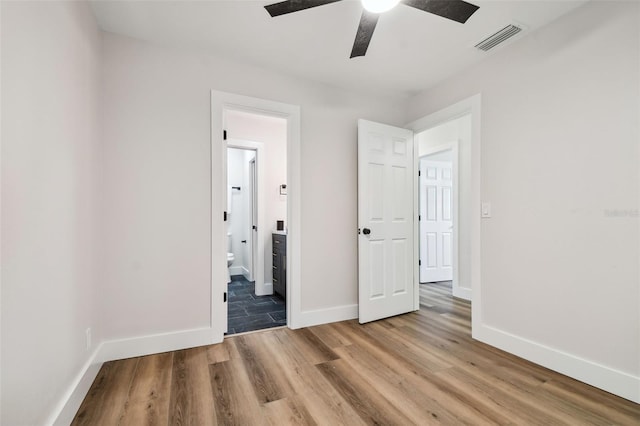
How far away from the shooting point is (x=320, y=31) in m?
2.19

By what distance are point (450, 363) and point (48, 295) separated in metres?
2.49

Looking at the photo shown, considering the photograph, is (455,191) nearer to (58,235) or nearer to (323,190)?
(323,190)

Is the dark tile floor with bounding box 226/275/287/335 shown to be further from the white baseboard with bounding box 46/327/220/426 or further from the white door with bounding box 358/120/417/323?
the white door with bounding box 358/120/417/323

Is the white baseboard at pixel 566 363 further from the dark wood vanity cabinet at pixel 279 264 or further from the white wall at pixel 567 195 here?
the dark wood vanity cabinet at pixel 279 264

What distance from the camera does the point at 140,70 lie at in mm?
2299

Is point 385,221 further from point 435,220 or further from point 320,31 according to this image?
point 435,220

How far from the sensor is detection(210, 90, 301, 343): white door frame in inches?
97.9

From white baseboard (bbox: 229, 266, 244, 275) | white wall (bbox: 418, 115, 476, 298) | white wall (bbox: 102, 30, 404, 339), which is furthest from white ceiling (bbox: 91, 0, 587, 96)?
white baseboard (bbox: 229, 266, 244, 275)

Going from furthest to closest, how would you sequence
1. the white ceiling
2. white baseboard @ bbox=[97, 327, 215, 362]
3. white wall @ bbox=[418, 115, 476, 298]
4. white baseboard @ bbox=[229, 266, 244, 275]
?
white baseboard @ bbox=[229, 266, 244, 275] < white wall @ bbox=[418, 115, 476, 298] < white baseboard @ bbox=[97, 327, 215, 362] < the white ceiling

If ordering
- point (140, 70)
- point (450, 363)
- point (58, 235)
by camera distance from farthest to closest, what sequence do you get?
1. point (140, 70)
2. point (450, 363)
3. point (58, 235)

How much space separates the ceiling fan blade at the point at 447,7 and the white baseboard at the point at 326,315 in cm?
260

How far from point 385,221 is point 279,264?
62.1 inches

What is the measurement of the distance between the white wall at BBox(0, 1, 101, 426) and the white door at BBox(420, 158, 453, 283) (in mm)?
4412

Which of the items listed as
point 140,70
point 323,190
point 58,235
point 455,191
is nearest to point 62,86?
point 58,235
